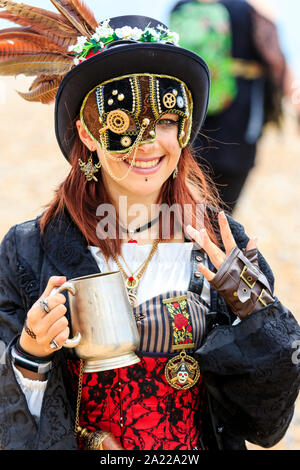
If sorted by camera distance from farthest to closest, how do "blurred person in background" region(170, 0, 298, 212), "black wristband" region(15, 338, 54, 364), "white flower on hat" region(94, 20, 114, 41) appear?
1. "blurred person in background" region(170, 0, 298, 212)
2. "white flower on hat" region(94, 20, 114, 41)
3. "black wristband" region(15, 338, 54, 364)

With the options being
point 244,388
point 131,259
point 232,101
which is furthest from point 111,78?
point 232,101

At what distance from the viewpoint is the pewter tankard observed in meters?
2.06

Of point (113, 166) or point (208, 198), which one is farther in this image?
point (208, 198)

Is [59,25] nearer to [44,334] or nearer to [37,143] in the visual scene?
[44,334]

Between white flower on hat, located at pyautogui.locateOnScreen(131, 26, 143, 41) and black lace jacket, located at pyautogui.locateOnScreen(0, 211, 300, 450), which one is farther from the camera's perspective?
white flower on hat, located at pyautogui.locateOnScreen(131, 26, 143, 41)

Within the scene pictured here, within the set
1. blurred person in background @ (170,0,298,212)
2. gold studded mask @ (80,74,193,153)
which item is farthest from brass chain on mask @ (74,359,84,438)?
blurred person in background @ (170,0,298,212)

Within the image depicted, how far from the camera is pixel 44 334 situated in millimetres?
2027

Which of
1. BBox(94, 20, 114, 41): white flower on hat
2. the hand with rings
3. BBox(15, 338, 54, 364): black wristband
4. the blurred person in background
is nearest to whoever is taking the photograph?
the hand with rings

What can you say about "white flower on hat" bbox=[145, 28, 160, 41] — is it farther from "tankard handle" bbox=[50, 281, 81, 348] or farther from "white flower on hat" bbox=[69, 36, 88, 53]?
"tankard handle" bbox=[50, 281, 81, 348]

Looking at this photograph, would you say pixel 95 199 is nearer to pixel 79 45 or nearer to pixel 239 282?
pixel 79 45

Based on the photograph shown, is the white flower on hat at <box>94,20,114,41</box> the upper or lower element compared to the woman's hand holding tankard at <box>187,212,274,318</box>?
upper

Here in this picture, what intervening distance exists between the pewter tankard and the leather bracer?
1.12ft

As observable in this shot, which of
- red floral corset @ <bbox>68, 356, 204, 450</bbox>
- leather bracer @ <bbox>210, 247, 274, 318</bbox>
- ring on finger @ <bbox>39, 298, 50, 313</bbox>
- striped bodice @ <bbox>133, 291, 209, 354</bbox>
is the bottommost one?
red floral corset @ <bbox>68, 356, 204, 450</bbox>

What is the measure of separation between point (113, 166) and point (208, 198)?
562 millimetres
